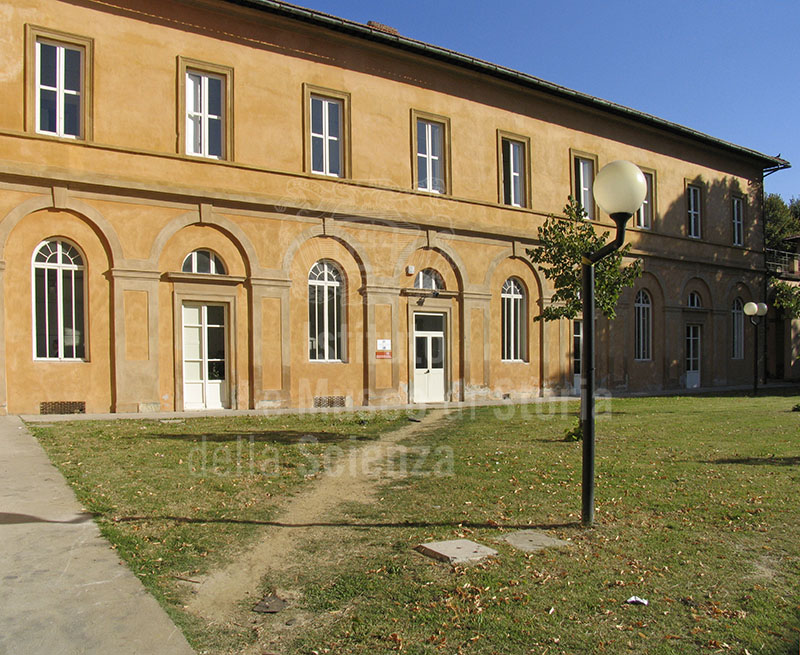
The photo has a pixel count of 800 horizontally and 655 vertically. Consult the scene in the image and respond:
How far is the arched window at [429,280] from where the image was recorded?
22.4 m

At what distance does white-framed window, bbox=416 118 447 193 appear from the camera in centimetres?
2261

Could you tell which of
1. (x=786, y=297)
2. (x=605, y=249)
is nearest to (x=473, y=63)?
(x=605, y=249)

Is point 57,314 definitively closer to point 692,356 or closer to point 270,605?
point 270,605

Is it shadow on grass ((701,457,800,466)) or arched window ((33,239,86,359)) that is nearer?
shadow on grass ((701,457,800,466))

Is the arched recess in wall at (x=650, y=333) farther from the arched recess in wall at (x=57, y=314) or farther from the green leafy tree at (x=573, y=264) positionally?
the arched recess in wall at (x=57, y=314)

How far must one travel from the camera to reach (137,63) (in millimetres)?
17641

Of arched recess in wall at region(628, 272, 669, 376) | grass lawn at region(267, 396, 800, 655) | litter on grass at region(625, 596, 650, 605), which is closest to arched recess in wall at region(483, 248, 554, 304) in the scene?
arched recess in wall at region(628, 272, 669, 376)

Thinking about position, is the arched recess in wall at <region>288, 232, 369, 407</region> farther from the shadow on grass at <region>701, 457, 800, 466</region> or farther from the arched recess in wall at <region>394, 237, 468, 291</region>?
the shadow on grass at <region>701, 457, 800, 466</region>

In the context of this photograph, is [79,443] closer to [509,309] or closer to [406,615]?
[406,615]

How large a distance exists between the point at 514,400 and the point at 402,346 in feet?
15.3

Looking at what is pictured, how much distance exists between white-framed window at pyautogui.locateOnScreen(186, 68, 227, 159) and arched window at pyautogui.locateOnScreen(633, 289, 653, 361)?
17.6m

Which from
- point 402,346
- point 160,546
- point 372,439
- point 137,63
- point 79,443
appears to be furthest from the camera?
point 402,346

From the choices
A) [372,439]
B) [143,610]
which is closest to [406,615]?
[143,610]

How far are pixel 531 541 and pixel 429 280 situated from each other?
16847 millimetres
